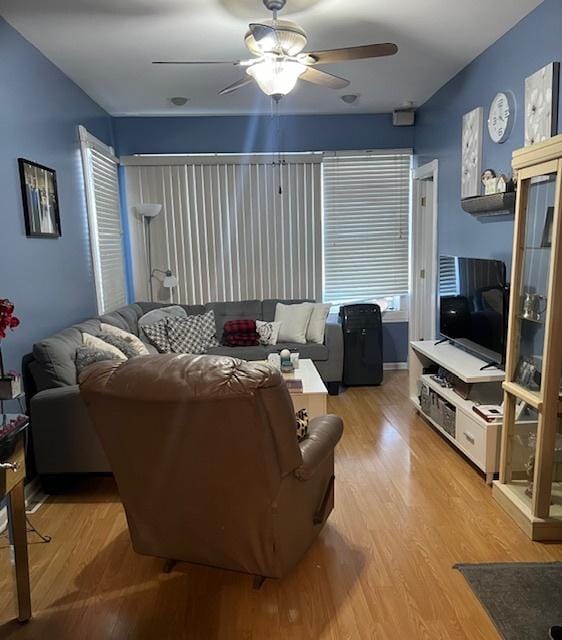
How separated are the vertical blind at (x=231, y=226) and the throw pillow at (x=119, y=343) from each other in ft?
6.29

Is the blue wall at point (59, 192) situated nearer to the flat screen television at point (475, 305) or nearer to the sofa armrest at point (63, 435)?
the sofa armrest at point (63, 435)

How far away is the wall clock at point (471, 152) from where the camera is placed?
366 centimetres

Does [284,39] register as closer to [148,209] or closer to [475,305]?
[475,305]

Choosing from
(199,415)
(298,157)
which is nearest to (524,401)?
(199,415)

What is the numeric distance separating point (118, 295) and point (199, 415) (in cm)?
370

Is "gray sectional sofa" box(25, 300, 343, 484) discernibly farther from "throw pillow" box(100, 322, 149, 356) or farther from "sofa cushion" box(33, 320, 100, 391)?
"throw pillow" box(100, 322, 149, 356)

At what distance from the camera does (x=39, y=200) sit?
10.6 feet

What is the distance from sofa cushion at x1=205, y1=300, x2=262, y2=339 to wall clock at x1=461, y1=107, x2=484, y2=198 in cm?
225

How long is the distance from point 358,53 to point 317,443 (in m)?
1.98

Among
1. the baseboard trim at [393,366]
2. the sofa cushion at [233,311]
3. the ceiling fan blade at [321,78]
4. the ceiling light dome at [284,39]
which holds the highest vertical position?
the ceiling light dome at [284,39]

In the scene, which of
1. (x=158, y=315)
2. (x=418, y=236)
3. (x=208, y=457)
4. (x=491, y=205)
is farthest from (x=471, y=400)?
(x=158, y=315)

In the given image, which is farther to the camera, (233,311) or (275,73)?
(233,311)

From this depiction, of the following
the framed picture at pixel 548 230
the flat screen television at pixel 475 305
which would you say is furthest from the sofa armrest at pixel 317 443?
the flat screen television at pixel 475 305

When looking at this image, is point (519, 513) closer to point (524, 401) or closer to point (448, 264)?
point (524, 401)
